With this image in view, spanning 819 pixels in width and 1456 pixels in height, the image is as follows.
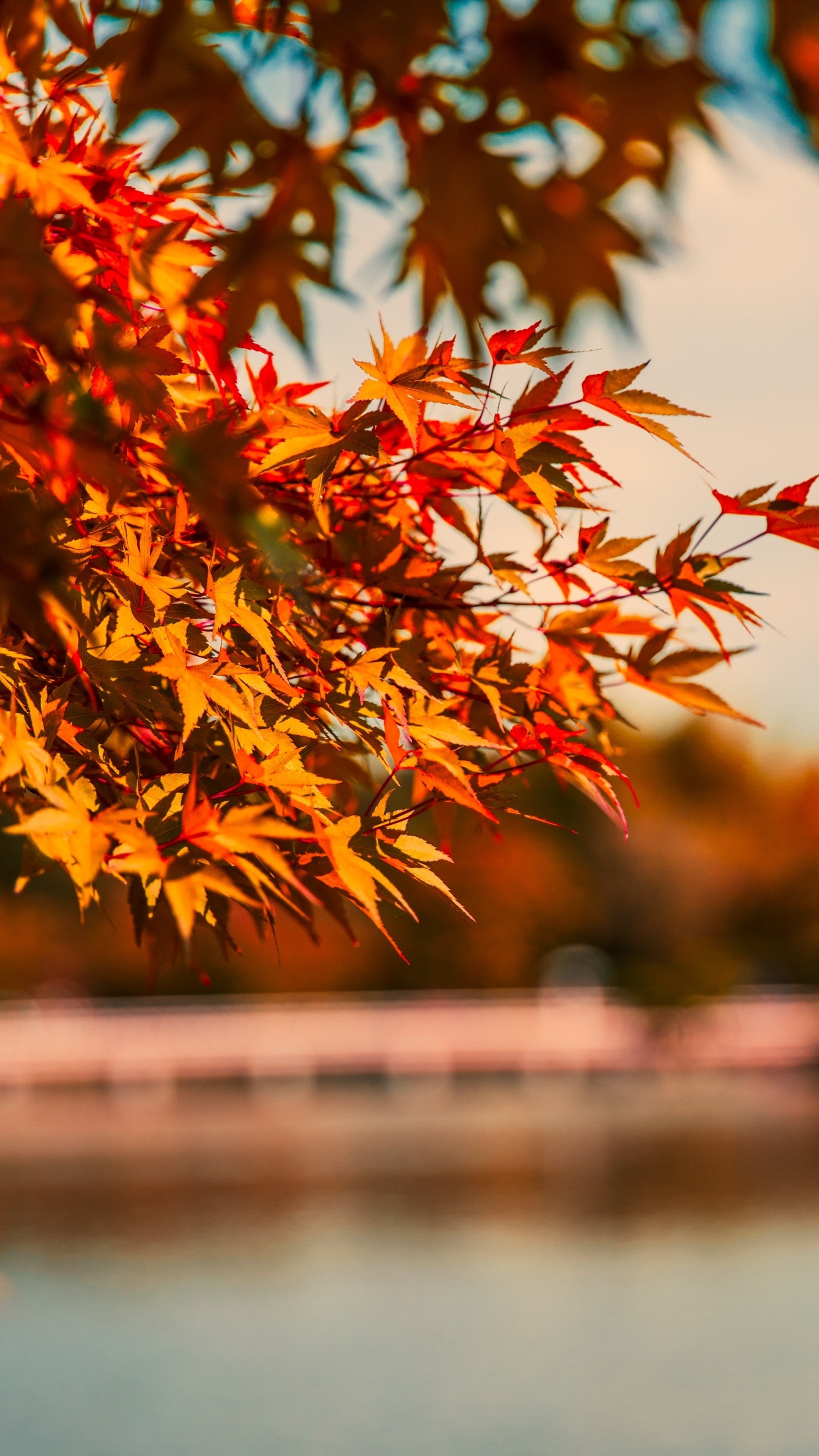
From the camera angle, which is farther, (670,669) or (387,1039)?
(387,1039)

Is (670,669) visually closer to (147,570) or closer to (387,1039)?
(147,570)

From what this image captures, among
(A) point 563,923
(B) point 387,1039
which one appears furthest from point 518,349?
(A) point 563,923

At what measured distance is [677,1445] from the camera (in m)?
14.4

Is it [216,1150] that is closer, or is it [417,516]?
[417,516]

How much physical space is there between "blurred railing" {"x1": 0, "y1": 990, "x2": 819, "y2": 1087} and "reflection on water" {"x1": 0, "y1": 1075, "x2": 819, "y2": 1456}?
5264 mm

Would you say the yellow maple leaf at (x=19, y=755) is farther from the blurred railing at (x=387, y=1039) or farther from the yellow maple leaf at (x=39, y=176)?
the blurred railing at (x=387, y=1039)

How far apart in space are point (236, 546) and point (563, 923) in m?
48.8

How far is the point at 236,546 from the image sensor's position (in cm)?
186

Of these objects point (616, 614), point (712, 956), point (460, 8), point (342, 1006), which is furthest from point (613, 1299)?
point (712, 956)

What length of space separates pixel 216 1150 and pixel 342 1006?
40.9 feet

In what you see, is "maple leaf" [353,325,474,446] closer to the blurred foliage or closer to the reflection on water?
the reflection on water

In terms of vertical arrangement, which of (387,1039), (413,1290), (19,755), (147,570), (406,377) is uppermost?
(406,377)

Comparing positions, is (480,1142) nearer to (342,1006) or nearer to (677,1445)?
(342,1006)

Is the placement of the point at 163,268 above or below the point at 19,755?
above
